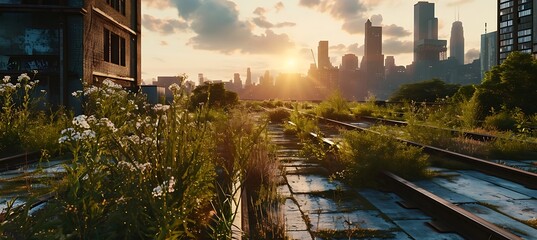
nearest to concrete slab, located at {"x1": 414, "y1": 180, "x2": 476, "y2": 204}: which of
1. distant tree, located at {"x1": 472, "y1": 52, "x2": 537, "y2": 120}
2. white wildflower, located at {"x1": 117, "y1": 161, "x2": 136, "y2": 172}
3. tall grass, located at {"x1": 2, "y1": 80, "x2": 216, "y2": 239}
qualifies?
tall grass, located at {"x1": 2, "y1": 80, "x2": 216, "y2": 239}

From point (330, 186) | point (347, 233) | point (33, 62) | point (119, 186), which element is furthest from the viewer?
point (33, 62)

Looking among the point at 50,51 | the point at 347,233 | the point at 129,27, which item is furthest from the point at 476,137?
the point at 129,27

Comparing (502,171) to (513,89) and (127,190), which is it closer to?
(127,190)

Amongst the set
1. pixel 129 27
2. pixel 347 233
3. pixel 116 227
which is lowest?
pixel 347 233

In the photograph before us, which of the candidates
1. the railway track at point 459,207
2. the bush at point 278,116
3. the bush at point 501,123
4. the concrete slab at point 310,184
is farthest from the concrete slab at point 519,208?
the bush at point 278,116

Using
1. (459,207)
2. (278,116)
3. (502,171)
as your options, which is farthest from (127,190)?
(278,116)

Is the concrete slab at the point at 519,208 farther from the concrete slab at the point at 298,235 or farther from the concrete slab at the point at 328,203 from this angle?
the concrete slab at the point at 298,235

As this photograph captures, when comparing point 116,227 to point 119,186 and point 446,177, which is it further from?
point 446,177
